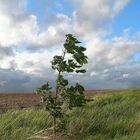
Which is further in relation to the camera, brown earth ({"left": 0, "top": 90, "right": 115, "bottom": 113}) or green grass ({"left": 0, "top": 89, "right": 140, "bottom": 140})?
brown earth ({"left": 0, "top": 90, "right": 115, "bottom": 113})

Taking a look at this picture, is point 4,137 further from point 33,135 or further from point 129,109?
point 129,109

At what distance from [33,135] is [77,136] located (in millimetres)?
1076

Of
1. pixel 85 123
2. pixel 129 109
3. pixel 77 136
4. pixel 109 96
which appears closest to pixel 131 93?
pixel 109 96

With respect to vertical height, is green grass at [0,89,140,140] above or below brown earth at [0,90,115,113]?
below

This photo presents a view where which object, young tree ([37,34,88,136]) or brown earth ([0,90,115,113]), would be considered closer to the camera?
young tree ([37,34,88,136])

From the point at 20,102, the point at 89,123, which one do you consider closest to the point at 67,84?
the point at 89,123

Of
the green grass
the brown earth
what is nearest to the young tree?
the green grass

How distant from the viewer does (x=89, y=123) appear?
13.5 m

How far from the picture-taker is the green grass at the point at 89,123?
12344 millimetres

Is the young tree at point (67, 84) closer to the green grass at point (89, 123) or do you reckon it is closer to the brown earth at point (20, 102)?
the green grass at point (89, 123)

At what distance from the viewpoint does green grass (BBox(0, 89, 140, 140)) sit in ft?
40.5

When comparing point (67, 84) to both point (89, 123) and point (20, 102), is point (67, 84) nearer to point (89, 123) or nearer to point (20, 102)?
point (89, 123)

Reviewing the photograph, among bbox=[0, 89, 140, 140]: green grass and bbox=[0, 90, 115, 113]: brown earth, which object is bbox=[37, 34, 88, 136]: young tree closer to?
bbox=[0, 89, 140, 140]: green grass

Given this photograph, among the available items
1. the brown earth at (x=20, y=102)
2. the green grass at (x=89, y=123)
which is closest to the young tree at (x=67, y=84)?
the green grass at (x=89, y=123)
